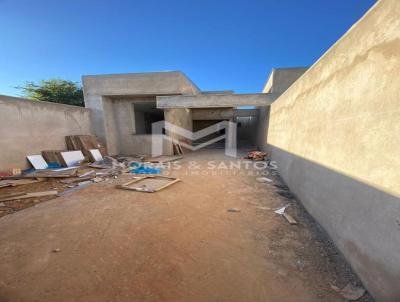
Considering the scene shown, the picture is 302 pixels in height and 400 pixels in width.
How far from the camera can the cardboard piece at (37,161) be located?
18.1ft

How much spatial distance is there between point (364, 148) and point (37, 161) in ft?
27.8

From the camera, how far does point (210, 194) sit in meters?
3.70

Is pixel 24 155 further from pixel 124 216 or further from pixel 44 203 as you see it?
pixel 124 216

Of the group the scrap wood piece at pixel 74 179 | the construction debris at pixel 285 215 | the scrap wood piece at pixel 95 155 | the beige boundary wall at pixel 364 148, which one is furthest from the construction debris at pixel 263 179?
the scrap wood piece at pixel 95 155

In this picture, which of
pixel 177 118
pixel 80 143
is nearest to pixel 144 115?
pixel 177 118

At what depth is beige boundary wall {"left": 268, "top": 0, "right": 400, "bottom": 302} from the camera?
1.26 m

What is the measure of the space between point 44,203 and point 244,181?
4654 mm

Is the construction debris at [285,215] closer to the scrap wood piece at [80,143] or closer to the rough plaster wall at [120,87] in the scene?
the rough plaster wall at [120,87]

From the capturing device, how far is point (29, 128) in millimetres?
5594

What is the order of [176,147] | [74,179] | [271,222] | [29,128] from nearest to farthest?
[271,222]
[74,179]
[29,128]
[176,147]

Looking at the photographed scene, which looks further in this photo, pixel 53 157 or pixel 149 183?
pixel 53 157

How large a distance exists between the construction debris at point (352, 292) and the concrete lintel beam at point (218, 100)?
6.62 meters

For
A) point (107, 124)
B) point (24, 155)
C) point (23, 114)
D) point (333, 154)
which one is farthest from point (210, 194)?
point (107, 124)

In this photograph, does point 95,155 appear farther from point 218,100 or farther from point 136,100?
point 218,100
